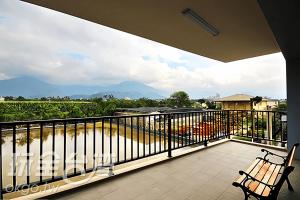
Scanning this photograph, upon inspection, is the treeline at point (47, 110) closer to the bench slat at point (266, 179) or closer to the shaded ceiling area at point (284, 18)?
the bench slat at point (266, 179)

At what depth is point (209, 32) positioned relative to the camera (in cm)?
346

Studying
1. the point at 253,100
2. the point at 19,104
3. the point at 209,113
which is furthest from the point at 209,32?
the point at 19,104

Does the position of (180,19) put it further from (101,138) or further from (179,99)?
(179,99)

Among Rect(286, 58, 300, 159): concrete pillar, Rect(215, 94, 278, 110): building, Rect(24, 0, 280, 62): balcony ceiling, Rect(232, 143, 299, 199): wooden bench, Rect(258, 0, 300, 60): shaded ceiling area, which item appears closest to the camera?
Rect(258, 0, 300, 60): shaded ceiling area

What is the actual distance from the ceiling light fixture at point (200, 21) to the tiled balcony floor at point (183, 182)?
2.58 metres

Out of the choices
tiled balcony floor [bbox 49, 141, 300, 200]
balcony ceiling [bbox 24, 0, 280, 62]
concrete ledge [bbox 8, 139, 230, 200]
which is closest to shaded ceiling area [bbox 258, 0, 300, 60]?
balcony ceiling [bbox 24, 0, 280, 62]

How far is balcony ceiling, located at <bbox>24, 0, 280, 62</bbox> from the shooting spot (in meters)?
2.46

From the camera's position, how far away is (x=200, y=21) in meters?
2.97

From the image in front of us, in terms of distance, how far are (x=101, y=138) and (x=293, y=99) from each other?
423cm

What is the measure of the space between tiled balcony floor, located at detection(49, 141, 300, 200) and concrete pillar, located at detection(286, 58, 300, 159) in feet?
1.96

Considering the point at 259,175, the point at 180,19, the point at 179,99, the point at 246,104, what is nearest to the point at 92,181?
the point at 259,175

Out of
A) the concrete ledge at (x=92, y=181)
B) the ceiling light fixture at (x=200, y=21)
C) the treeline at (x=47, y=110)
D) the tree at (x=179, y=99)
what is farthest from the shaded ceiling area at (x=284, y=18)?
the tree at (x=179, y=99)

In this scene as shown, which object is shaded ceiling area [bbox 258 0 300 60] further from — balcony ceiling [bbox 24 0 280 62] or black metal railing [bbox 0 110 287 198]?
black metal railing [bbox 0 110 287 198]

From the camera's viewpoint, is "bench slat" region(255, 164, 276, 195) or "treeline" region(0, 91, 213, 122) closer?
"bench slat" region(255, 164, 276, 195)
